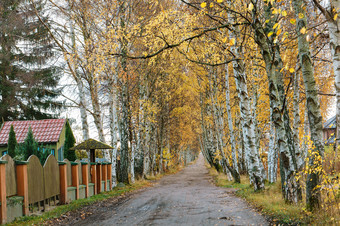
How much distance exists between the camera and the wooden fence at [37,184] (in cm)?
805

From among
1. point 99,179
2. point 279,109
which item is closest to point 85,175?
point 99,179

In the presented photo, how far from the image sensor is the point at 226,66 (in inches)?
742

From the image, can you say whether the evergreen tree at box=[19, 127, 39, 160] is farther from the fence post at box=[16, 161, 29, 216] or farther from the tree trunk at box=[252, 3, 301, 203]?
the tree trunk at box=[252, 3, 301, 203]

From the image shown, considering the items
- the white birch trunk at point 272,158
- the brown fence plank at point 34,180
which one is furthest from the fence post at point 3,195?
the white birch trunk at point 272,158

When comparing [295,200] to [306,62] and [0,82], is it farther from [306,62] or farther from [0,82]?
[0,82]

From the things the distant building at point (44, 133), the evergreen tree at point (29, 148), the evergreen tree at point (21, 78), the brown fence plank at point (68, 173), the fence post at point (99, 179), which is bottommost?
the fence post at point (99, 179)

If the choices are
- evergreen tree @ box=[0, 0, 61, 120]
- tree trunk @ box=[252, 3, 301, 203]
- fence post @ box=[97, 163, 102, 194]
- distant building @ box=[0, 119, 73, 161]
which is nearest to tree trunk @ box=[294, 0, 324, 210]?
tree trunk @ box=[252, 3, 301, 203]

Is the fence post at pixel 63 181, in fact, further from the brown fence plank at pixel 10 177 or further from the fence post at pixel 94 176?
the fence post at pixel 94 176

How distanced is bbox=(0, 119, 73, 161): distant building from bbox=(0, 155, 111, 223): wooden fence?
1472cm

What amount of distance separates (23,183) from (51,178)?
199 cm

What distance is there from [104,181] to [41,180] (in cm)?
737

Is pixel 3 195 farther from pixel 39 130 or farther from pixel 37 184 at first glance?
pixel 39 130

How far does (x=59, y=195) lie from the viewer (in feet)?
37.9

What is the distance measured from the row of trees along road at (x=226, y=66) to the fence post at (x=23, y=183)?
3.78 m
